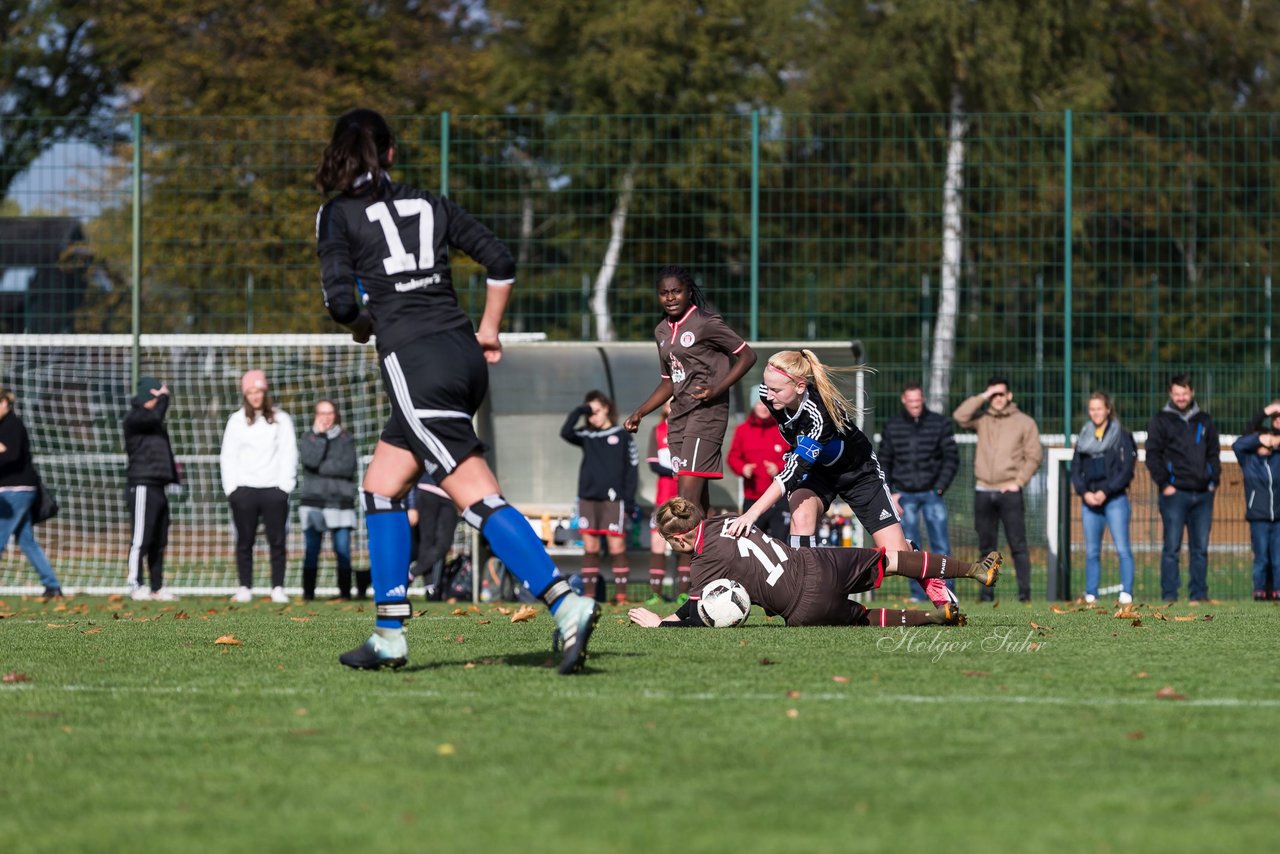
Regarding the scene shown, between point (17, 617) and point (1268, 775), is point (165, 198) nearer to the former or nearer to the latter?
point (17, 617)

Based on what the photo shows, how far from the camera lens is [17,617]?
11328 millimetres

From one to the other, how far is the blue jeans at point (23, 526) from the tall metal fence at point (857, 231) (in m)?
2.76

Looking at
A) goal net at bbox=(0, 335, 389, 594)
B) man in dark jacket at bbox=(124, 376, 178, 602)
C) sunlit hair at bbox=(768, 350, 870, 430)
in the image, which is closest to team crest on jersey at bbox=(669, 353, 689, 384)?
sunlit hair at bbox=(768, 350, 870, 430)

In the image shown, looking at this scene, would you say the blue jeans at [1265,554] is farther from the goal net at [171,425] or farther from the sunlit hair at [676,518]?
the goal net at [171,425]

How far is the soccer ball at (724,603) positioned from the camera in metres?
8.70

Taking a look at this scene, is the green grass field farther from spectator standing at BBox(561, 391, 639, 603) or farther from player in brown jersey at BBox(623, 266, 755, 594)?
spectator standing at BBox(561, 391, 639, 603)

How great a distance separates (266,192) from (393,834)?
1382 centimetres

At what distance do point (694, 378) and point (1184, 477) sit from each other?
6.44 meters

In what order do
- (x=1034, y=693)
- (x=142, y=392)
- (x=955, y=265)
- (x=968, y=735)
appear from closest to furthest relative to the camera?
1. (x=968, y=735)
2. (x=1034, y=693)
3. (x=142, y=392)
4. (x=955, y=265)

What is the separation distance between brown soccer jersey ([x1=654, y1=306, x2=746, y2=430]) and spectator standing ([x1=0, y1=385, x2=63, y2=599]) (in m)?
6.89

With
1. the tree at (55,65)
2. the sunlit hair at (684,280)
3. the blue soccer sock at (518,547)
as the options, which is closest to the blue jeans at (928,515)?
the sunlit hair at (684,280)

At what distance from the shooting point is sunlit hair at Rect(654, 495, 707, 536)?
878 cm

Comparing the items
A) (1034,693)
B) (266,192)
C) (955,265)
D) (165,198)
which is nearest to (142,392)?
(266,192)

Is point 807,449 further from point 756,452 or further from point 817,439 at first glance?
point 756,452
